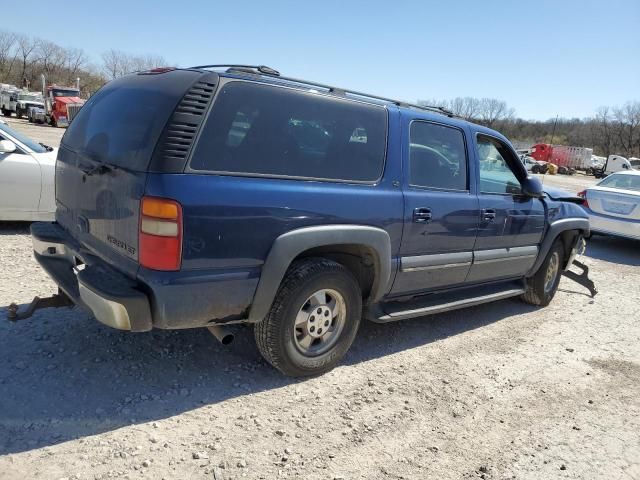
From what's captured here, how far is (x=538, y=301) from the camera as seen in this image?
5.70 meters

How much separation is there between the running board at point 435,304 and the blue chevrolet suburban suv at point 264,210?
0.02 metres

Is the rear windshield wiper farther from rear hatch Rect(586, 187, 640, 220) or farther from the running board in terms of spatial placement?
rear hatch Rect(586, 187, 640, 220)

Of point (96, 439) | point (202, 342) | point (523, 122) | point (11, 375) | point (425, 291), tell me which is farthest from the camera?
point (523, 122)

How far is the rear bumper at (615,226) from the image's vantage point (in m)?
9.30

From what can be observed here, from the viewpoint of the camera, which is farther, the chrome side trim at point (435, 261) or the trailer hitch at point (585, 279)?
the trailer hitch at point (585, 279)

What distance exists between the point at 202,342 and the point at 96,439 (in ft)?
4.09

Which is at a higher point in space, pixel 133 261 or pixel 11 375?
pixel 133 261

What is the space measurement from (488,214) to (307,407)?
7.73ft

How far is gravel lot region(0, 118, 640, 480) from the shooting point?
2.58 meters

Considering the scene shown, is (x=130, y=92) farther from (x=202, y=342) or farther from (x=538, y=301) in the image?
(x=538, y=301)

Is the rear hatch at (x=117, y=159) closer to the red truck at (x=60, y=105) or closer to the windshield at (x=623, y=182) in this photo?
the windshield at (x=623, y=182)

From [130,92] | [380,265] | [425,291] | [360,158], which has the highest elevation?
[130,92]

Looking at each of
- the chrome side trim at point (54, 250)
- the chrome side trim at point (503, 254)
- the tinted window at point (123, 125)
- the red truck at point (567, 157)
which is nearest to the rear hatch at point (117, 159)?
the tinted window at point (123, 125)

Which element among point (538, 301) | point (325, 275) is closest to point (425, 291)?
point (325, 275)
